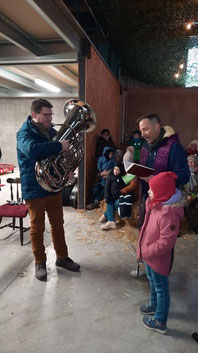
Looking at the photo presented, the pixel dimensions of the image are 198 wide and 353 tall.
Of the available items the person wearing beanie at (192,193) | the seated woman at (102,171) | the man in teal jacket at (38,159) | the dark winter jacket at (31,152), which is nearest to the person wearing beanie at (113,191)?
the seated woman at (102,171)

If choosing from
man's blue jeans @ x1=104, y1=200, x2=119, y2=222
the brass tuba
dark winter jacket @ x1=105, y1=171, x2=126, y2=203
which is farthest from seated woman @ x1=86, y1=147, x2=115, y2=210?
the brass tuba

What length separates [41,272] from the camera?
2.46 m

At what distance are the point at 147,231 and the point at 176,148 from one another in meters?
0.75

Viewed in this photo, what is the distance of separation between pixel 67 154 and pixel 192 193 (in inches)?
90.6

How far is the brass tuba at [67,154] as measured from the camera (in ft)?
7.20

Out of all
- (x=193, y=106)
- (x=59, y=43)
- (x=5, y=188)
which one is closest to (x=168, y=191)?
(x=59, y=43)

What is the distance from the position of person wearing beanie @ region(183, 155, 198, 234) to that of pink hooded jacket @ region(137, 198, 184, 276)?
7.22 ft

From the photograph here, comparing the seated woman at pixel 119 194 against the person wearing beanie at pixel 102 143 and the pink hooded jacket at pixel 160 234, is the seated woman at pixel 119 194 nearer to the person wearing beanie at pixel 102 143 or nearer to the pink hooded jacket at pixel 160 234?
the person wearing beanie at pixel 102 143

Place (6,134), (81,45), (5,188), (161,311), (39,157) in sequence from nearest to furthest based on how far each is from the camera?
(161,311), (39,157), (81,45), (5,188), (6,134)

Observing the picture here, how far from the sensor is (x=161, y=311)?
177cm

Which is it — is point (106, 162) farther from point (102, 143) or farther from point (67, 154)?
point (67, 154)

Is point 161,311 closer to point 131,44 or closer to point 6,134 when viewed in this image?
point 131,44

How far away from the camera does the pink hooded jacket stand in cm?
161

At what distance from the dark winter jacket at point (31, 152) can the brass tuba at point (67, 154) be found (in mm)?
115
